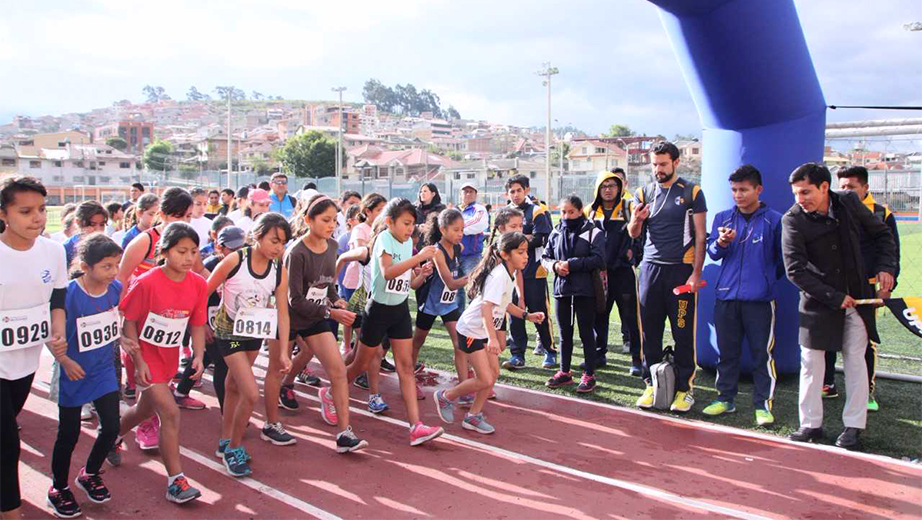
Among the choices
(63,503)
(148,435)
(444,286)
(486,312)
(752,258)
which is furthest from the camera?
(444,286)

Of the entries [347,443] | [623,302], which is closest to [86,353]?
[347,443]

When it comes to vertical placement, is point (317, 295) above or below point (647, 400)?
above

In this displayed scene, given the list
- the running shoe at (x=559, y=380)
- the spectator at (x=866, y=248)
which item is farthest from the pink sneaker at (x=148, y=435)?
the spectator at (x=866, y=248)

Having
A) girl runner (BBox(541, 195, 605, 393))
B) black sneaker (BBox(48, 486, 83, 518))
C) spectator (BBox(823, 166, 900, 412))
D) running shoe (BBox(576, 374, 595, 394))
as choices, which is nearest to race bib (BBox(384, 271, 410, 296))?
girl runner (BBox(541, 195, 605, 393))

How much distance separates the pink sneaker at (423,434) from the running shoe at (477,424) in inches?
19.7

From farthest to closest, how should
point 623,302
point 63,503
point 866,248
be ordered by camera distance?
point 623,302 < point 866,248 < point 63,503

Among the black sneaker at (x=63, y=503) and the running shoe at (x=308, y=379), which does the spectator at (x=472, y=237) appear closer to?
the running shoe at (x=308, y=379)

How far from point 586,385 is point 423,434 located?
220 centimetres

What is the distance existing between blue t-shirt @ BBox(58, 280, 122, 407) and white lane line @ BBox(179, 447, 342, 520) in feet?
3.35

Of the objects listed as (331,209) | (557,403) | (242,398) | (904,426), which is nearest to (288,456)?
(242,398)

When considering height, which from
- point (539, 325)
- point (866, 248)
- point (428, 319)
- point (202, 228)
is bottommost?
point (539, 325)

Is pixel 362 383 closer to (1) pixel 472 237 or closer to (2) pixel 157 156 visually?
(1) pixel 472 237

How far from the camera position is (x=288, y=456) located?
17.1ft

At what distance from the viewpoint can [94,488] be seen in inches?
170
